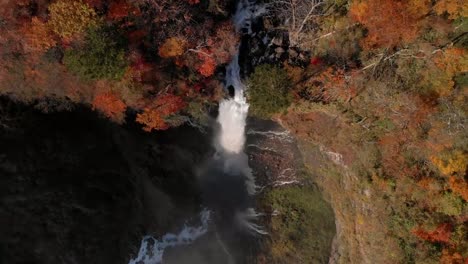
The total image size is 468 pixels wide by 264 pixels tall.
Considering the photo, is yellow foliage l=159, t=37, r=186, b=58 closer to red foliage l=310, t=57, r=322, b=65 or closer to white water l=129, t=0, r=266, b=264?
white water l=129, t=0, r=266, b=264

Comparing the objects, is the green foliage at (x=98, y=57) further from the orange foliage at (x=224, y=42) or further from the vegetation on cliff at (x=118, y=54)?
the orange foliage at (x=224, y=42)

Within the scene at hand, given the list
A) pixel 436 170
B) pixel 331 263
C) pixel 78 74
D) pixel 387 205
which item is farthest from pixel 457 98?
pixel 78 74

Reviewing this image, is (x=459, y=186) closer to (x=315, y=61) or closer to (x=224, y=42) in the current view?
(x=315, y=61)

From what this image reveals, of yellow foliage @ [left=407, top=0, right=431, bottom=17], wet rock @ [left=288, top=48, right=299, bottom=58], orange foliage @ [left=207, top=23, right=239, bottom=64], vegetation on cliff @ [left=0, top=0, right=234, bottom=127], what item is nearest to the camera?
yellow foliage @ [left=407, top=0, right=431, bottom=17]

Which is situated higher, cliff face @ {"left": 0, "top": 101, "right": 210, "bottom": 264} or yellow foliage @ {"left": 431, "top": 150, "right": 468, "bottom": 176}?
cliff face @ {"left": 0, "top": 101, "right": 210, "bottom": 264}

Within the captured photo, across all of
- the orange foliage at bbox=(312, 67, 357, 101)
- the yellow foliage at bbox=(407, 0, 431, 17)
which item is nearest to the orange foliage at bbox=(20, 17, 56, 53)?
the orange foliage at bbox=(312, 67, 357, 101)

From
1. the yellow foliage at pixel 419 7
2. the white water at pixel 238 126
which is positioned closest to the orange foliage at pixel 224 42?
the white water at pixel 238 126
